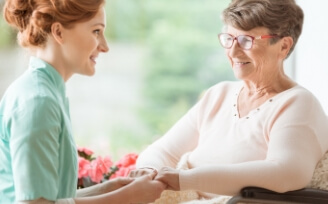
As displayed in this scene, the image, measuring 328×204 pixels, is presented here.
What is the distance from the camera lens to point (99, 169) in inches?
124

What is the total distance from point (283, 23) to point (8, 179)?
1231mm

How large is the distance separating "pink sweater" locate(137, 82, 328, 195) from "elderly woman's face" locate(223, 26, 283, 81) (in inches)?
5.0

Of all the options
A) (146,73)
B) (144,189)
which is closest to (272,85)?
(144,189)

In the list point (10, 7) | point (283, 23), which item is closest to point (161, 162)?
point (283, 23)

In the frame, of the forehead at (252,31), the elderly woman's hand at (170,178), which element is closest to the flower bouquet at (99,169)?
the elderly woman's hand at (170,178)

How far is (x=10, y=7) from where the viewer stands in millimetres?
2217

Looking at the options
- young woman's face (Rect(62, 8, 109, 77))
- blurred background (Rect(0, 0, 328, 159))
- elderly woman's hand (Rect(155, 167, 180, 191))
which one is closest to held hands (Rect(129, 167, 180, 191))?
elderly woman's hand (Rect(155, 167, 180, 191))

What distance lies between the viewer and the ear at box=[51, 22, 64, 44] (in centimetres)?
217

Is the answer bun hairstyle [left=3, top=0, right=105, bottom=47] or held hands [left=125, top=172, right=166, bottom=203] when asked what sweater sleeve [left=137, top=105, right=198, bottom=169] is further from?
bun hairstyle [left=3, top=0, right=105, bottom=47]

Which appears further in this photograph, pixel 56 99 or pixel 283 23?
pixel 283 23

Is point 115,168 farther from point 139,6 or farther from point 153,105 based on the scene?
point 139,6

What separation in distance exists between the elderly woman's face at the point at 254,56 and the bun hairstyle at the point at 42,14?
27.0 inches

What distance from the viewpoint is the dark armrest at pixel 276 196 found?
242 cm

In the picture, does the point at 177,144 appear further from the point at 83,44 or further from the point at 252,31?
the point at 83,44
